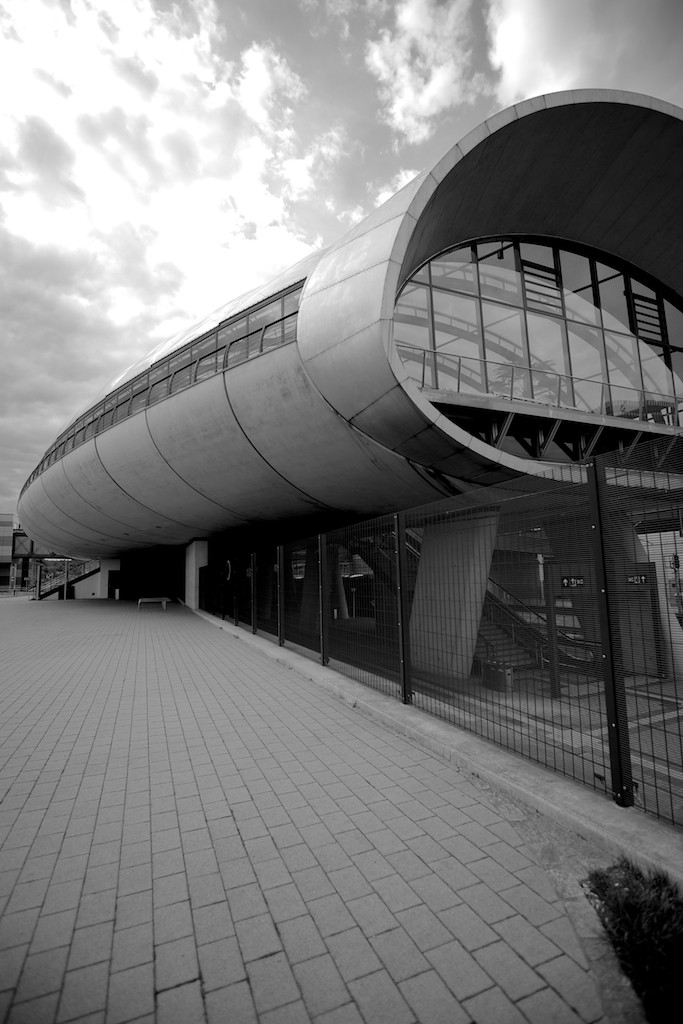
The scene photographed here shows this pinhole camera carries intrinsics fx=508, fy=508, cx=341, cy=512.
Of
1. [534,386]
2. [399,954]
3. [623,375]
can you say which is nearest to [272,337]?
[534,386]

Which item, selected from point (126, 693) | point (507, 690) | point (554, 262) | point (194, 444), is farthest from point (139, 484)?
point (507, 690)

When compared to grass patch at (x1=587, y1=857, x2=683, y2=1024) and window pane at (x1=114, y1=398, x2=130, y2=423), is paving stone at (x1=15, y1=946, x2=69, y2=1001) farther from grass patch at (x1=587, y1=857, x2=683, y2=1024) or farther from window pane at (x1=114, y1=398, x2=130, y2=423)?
window pane at (x1=114, y1=398, x2=130, y2=423)

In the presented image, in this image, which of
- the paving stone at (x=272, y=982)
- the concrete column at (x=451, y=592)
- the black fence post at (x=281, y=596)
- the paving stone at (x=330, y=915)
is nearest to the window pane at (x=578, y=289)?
the black fence post at (x=281, y=596)

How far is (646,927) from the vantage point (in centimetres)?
226

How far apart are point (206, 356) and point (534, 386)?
932 cm

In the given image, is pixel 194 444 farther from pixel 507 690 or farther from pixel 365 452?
pixel 507 690

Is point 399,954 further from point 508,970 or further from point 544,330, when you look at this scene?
point 544,330

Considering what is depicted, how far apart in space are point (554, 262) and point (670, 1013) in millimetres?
16920

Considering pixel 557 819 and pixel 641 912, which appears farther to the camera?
pixel 557 819

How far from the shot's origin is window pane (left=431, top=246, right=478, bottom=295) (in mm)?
13047

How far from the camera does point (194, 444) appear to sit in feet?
51.4

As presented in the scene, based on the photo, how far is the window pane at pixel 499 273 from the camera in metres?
13.8

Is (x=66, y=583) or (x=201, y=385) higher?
(x=201, y=385)

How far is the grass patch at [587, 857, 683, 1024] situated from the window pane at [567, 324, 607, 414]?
1277 centimetres
